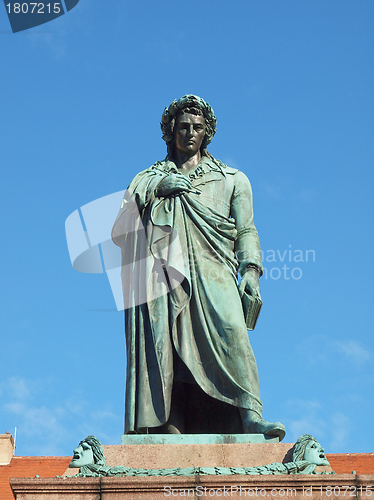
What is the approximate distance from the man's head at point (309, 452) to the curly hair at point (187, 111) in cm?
456

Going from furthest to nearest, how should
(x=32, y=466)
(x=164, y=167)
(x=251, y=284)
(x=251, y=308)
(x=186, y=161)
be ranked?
(x=32, y=466) → (x=186, y=161) → (x=164, y=167) → (x=251, y=284) → (x=251, y=308)

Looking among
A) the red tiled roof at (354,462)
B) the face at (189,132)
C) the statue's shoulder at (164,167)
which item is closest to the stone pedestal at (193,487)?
the statue's shoulder at (164,167)

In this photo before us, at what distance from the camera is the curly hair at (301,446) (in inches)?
318

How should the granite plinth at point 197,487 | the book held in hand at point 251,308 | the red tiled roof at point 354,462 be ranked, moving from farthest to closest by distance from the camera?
the red tiled roof at point 354,462 < the book held in hand at point 251,308 < the granite plinth at point 197,487

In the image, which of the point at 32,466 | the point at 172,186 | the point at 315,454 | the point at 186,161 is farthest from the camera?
the point at 32,466

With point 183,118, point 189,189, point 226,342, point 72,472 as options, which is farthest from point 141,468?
point 183,118

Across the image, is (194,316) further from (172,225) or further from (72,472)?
(72,472)

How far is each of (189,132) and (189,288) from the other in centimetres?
233

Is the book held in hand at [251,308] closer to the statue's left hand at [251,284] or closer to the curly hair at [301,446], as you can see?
the statue's left hand at [251,284]

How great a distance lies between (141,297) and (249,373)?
157cm

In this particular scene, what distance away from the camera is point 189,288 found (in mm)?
9719

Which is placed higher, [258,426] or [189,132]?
[189,132]

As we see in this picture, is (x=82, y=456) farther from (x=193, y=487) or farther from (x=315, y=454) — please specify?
(x=315, y=454)

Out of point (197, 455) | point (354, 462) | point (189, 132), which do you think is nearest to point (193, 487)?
point (197, 455)
